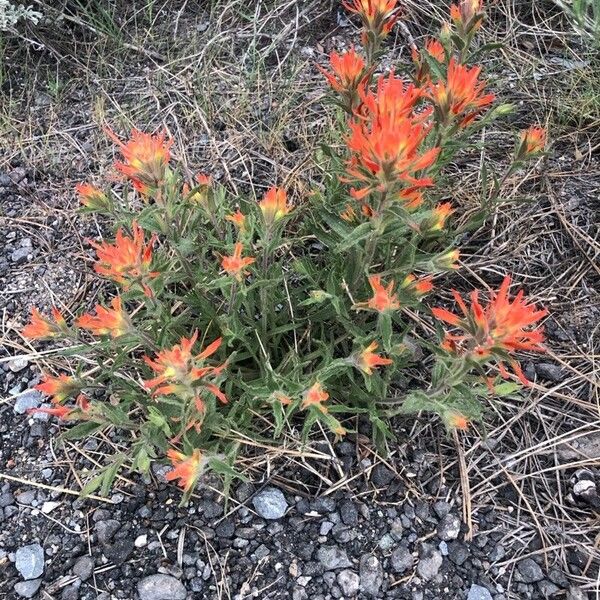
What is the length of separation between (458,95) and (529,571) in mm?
1116

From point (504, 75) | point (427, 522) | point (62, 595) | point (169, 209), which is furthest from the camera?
point (504, 75)

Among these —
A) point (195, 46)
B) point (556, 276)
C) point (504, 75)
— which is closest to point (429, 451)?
point (556, 276)

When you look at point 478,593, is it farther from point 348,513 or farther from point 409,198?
point 409,198

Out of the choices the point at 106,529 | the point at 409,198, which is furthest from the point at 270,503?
the point at 409,198

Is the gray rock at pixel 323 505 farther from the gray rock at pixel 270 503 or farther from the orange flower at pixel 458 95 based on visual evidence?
the orange flower at pixel 458 95

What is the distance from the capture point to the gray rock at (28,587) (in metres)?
1.59

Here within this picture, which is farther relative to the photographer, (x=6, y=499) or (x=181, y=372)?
(x=6, y=499)

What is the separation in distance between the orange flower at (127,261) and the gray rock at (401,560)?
858mm

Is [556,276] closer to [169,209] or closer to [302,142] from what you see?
[302,142]

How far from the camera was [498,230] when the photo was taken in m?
2.21

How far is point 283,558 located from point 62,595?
0.51 meters

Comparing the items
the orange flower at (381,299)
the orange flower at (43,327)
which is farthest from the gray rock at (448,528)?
the orange flower at (43,327)

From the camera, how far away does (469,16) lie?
163cm

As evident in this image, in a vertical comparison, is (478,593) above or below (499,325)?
below
